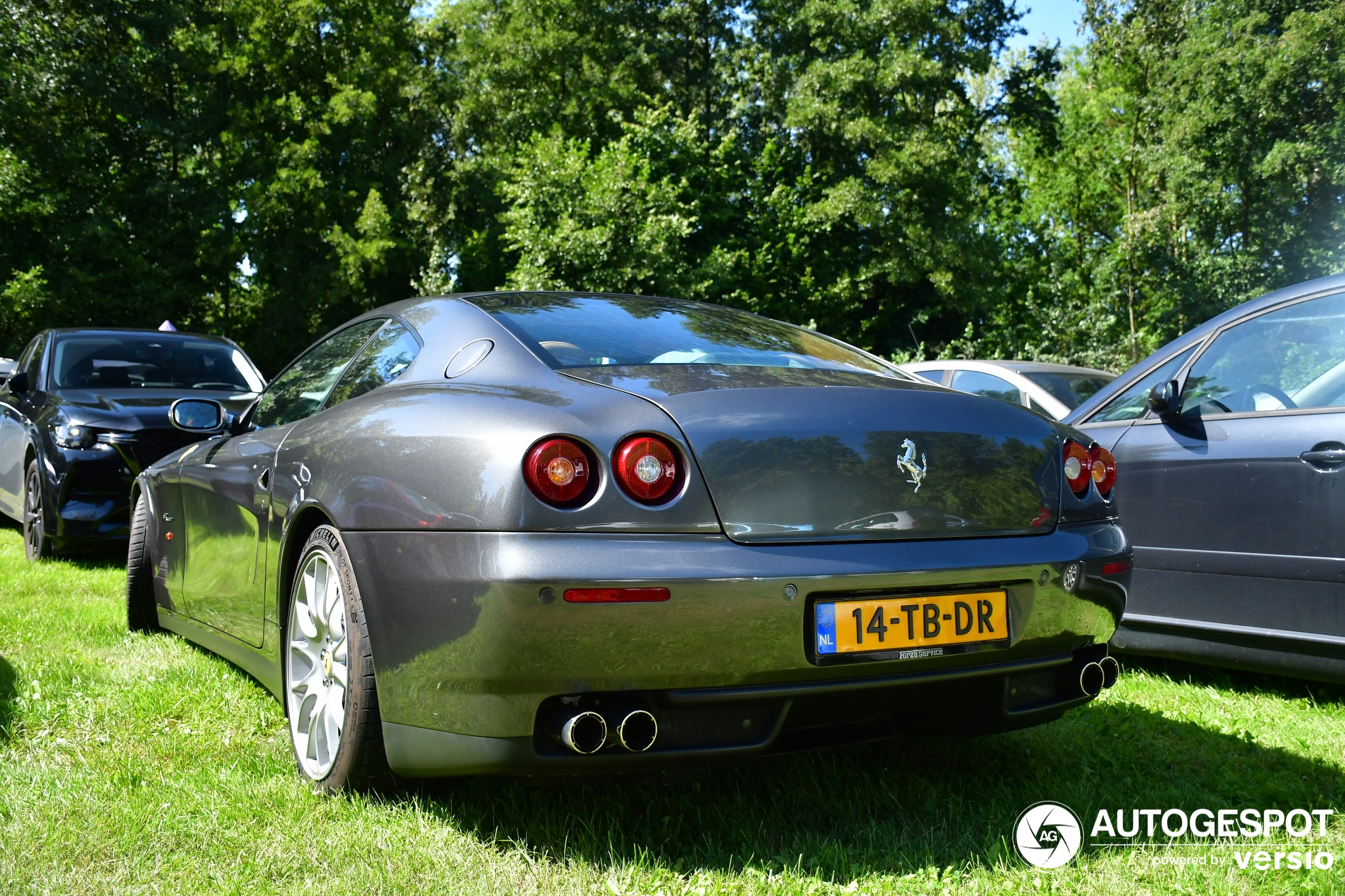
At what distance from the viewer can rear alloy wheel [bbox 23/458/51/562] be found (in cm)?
686

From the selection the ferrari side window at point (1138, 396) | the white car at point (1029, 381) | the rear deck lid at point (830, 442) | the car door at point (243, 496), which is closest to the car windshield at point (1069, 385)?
the white car at point (1029, 381)

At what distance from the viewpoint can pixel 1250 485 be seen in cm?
368

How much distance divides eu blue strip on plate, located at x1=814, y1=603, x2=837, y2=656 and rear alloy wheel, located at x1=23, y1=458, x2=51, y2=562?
604cm

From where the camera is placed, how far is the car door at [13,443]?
746 cm

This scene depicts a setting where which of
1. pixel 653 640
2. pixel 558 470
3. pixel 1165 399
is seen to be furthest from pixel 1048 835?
pixel 1165 399

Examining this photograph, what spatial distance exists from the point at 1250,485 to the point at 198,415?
3.71 m

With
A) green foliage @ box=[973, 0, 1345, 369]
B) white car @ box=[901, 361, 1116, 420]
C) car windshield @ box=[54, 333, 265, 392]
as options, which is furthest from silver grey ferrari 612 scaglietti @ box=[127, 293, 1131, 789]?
green foliage @ box=[973, 0, 1345, 369]

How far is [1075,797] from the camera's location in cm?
277

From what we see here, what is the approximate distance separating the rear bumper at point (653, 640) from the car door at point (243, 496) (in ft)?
2.93

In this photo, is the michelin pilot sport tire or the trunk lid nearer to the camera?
the trunk lid

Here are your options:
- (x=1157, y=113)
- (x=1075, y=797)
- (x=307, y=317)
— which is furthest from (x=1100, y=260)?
(x=1075, y=797)

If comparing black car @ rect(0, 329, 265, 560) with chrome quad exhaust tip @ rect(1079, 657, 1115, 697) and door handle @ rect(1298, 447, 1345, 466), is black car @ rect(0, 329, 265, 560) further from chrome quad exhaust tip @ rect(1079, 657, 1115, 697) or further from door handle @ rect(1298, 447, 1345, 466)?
door handle @ rect(1298, 447, 1345, 466)

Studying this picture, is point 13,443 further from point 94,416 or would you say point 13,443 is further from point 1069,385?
point 1069,385

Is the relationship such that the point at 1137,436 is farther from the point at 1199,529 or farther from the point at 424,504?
the point at 424,504
